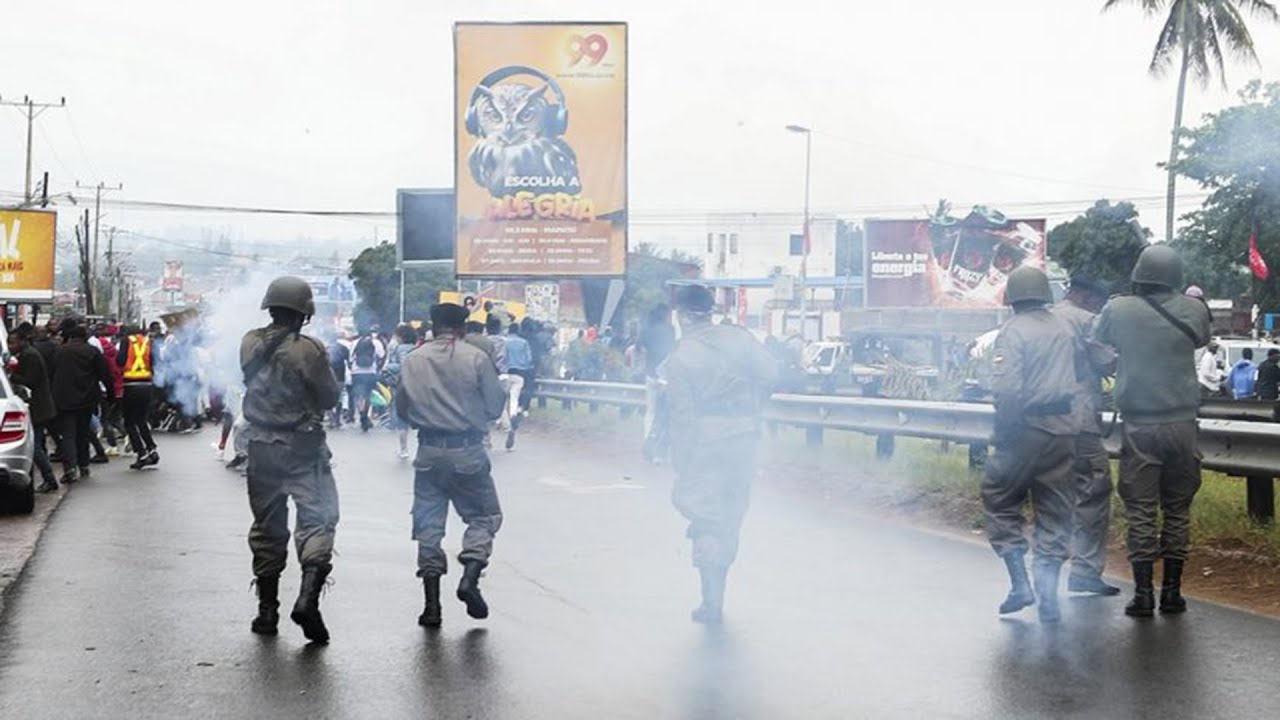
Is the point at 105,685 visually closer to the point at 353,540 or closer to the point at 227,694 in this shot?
the point at 227,694

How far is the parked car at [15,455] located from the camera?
44.1 feet

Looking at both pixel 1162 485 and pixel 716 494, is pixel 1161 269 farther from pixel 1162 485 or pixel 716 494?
pixel 716 494

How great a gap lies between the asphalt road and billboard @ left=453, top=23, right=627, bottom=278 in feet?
54.2

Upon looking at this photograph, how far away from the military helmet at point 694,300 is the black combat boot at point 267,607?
8.39 ft

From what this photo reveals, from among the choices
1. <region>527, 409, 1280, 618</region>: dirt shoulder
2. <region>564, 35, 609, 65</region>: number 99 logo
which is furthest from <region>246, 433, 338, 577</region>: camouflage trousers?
<region>564, 35, 609, 65</region>: number 99 logo

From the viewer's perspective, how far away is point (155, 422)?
2756cm

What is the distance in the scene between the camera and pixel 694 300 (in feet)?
29.2

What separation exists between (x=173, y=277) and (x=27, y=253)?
32.9 metres

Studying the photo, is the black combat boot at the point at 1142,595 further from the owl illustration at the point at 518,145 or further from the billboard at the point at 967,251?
the billboard at the point at 967,251

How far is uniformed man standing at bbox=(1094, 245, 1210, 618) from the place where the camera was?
859cm

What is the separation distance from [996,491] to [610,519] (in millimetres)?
5252

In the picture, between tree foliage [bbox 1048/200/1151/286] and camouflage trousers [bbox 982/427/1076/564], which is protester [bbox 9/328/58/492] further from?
tree foliage [bbox 1048/200/1151/286]

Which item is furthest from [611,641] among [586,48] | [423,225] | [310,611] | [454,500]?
[423,225]

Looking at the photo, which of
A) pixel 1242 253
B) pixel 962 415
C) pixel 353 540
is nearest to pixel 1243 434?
pixel 962 415
